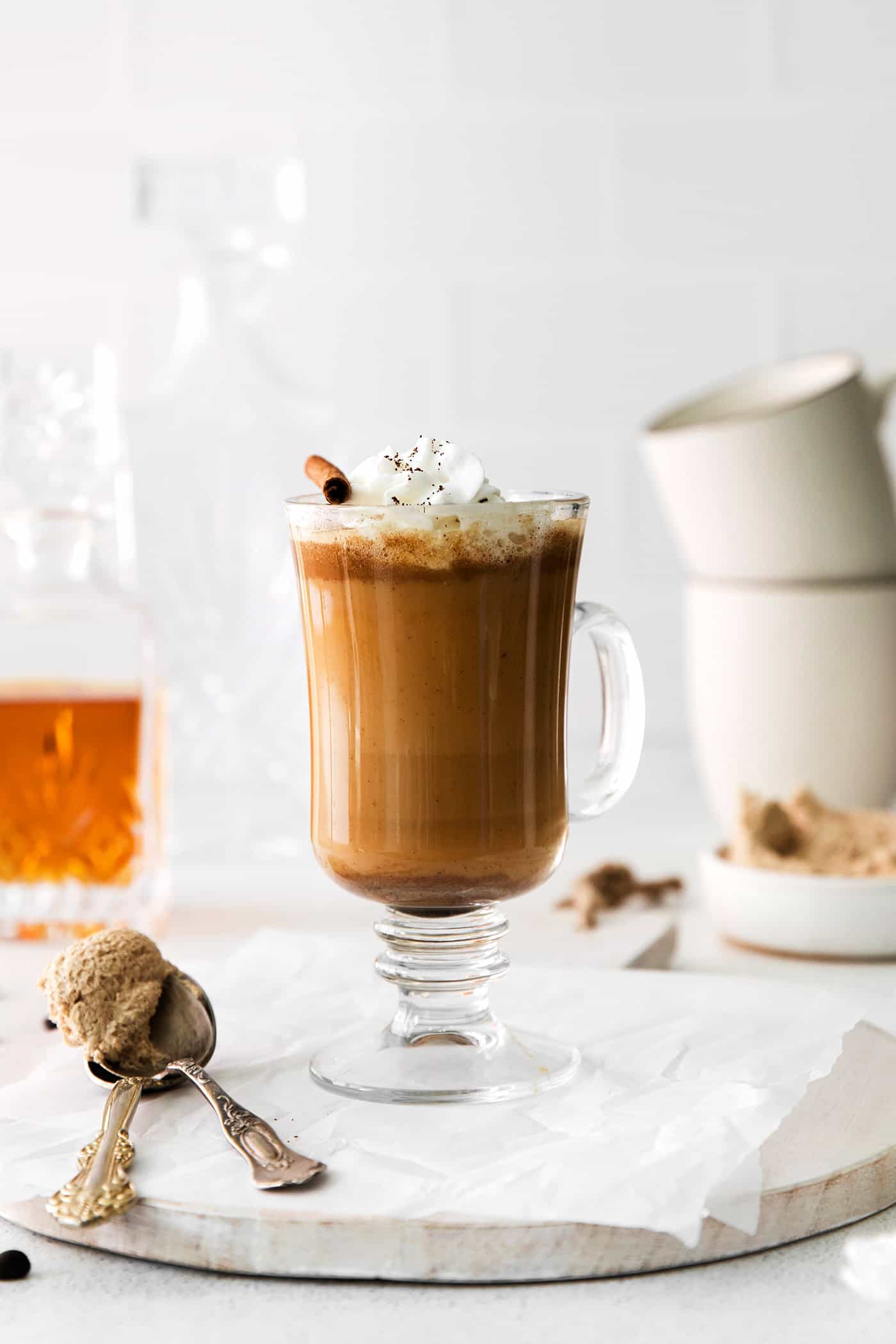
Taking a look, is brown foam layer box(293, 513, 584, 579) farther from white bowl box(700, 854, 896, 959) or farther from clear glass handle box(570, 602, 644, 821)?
white bowl box(700, 854, 896, 959)

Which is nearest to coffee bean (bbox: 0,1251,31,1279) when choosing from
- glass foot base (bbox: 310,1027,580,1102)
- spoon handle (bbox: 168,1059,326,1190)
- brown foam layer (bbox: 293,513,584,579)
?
spoon handle (bbox: 168,1059,326,1190)

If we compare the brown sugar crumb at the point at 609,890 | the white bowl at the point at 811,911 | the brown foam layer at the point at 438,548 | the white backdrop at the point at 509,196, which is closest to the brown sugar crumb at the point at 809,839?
the white bowl at the point at 811,911

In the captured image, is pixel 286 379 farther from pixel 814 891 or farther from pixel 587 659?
pixel 814 891

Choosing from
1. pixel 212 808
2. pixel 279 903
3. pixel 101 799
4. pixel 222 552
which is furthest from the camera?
pixel 212 808

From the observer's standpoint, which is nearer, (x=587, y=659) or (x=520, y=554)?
(x=520, y=554)

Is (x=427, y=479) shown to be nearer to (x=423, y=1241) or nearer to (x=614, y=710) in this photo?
(x=614, y=710)

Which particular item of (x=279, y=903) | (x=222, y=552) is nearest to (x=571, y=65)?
(x=222, y=552)
